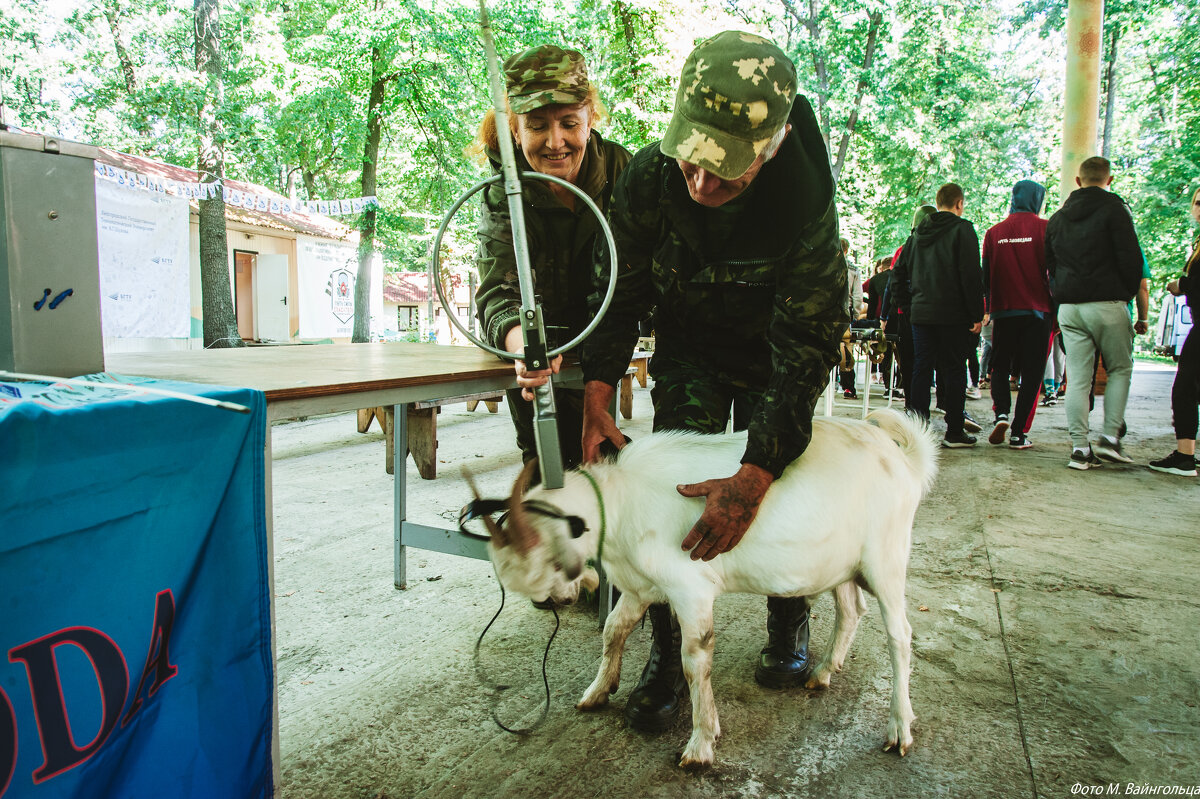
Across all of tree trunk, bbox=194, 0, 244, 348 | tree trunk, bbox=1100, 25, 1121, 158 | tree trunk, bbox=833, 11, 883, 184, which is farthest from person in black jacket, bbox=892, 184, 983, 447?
tree trunk, bbox=1100, 25, 1121, 158

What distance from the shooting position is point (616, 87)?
13.5 m

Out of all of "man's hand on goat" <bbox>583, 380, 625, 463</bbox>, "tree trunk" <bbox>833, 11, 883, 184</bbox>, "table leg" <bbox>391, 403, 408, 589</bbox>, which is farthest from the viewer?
"tree trunk" <bbox>833, 11, 883, 184</bbox>

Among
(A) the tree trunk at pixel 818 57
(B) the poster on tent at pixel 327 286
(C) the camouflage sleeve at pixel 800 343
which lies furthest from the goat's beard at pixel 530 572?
(A) the tree trunk at pixel 818 57

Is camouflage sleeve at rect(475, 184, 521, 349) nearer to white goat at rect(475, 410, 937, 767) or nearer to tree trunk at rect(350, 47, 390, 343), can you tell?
white goat at rect(475, 410, 937, 767)

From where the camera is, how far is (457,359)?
234 centimetres

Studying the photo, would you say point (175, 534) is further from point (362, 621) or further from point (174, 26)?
point (174, 26)

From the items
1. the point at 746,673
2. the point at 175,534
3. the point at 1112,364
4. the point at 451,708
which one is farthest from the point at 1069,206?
the point at 175,534

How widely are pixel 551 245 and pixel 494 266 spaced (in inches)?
9.3

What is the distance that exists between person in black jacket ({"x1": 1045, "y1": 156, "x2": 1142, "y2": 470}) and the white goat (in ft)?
14.0

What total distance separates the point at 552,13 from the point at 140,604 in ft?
44.0

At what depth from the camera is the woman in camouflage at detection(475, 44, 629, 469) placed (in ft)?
7.45

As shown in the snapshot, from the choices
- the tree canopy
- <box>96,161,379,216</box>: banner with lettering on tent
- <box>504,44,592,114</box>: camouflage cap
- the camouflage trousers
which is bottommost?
the camouflage trousers

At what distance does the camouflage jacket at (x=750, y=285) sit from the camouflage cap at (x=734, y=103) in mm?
223

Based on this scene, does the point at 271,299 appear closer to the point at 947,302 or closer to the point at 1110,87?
the point at 947,302
